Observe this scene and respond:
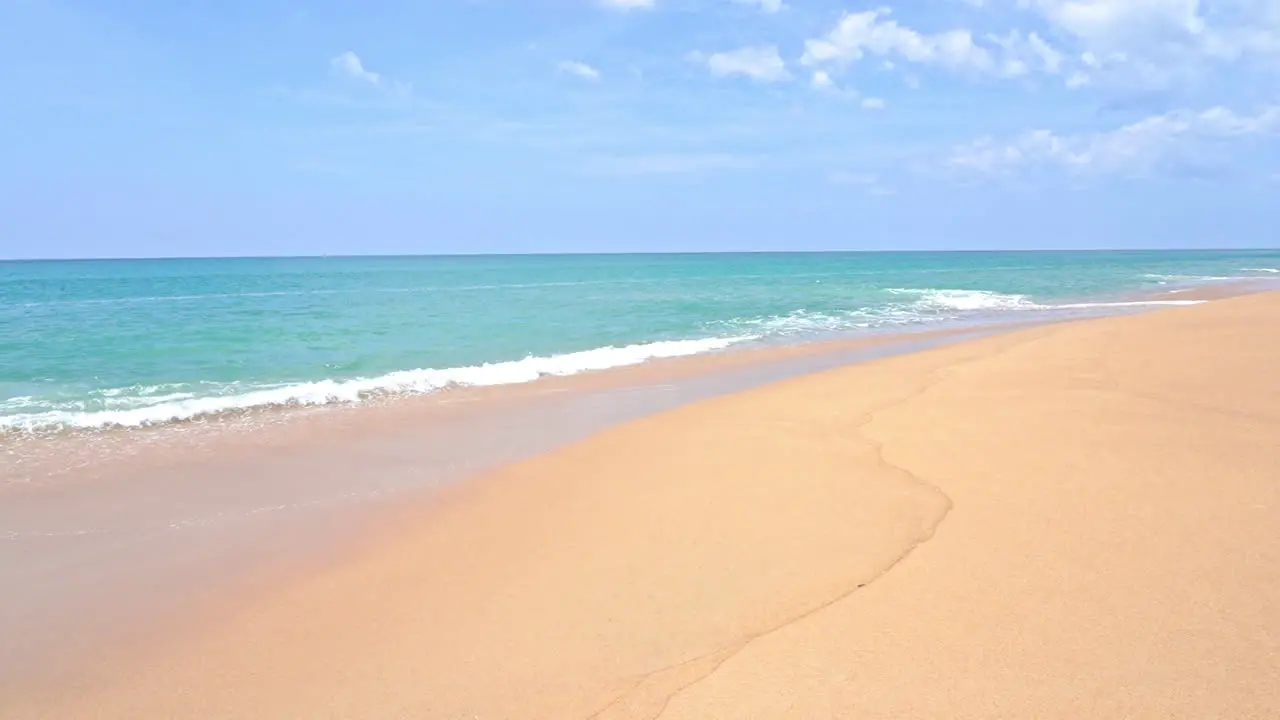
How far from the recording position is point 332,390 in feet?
34.4

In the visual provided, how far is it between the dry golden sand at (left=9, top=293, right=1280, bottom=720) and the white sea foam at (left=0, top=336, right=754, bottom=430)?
499cm

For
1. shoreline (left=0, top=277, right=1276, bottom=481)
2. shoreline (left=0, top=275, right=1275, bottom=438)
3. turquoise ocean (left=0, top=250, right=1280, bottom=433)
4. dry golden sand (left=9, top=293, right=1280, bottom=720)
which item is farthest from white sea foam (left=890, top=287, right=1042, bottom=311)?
dry golden sand (left=9, top=293, right=1280, bottom=720)

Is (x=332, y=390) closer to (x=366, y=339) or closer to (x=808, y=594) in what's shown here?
(x=366, y=339)

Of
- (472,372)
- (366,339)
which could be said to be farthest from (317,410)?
(366,339)

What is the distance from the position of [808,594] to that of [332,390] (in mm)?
8510

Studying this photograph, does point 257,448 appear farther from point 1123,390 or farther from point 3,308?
point 3,308

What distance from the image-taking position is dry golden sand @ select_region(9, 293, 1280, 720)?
A: 9.14ft

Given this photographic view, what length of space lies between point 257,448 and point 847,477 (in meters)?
5.56

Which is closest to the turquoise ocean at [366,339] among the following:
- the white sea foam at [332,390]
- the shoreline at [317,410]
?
the white sea foam at [332,390]

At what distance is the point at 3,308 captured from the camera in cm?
3206

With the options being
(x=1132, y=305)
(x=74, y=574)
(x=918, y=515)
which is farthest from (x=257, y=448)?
(x=1132, y=305)

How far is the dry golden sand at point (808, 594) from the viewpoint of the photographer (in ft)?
9.14

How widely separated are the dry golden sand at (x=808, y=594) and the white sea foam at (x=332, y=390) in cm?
499

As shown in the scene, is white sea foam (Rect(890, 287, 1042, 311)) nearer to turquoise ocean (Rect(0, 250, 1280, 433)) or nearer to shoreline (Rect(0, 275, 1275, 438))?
turquoise ocean (Rect(0, 250, 1280, 433))
